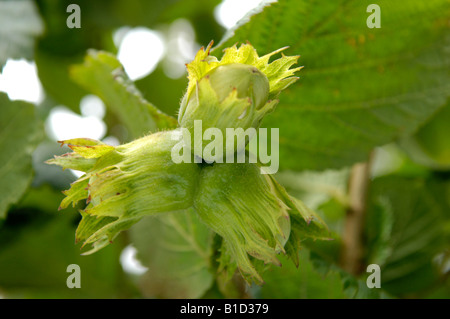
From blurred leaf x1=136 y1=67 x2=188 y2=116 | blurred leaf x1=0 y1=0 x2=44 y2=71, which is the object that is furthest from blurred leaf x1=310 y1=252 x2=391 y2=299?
blurred leaf x1=136 y1=67 x2=188 y2=116

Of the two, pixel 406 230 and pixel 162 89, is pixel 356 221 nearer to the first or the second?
pixel 406 230

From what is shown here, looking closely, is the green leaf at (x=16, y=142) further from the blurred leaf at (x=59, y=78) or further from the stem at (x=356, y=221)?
the stem at (x=356, y=221)

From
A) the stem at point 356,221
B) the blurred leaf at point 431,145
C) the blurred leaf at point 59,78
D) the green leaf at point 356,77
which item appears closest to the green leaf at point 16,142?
the green leaf at point 356,77

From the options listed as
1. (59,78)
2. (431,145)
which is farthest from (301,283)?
(59,78)

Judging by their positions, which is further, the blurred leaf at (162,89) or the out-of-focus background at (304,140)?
the blurred leaf at (162,89)

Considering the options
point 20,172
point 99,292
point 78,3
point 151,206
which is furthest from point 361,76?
point 78,3
